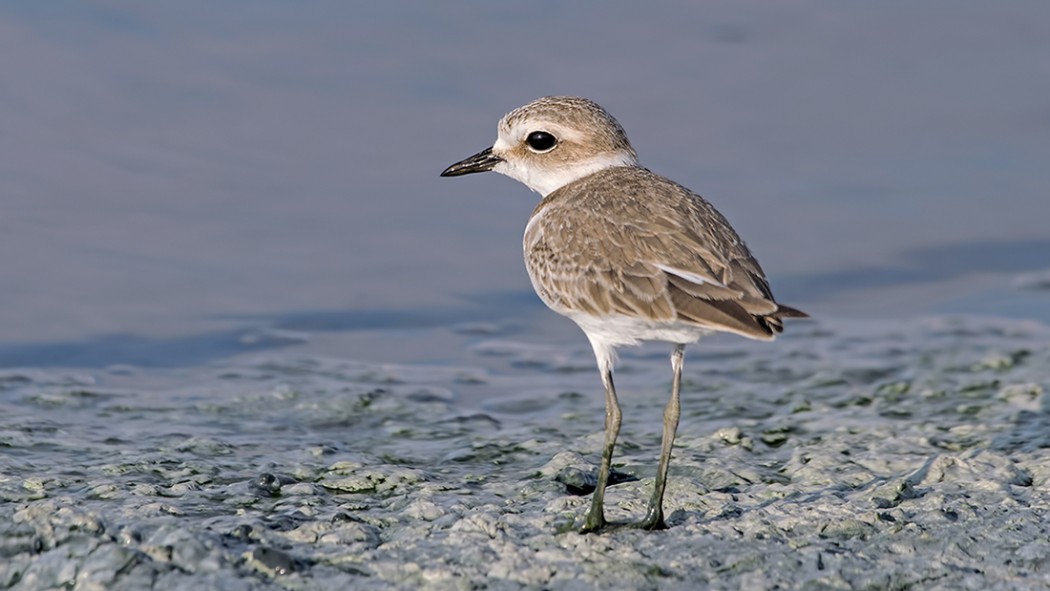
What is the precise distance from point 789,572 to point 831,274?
5.78m

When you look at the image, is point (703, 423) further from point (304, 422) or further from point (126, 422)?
point (126, 422)

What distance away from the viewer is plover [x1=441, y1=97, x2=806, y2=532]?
4.82 metres

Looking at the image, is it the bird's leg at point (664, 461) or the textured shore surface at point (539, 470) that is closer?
the textured shore surface at point (539, 470)

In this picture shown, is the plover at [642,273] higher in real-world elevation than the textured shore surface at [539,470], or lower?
higher

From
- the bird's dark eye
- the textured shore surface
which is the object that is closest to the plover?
the bird's dark eye

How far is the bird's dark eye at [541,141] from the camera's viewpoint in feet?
20.4

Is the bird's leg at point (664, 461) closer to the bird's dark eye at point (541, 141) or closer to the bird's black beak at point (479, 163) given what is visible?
the bird's dark eye at point (541, 141)

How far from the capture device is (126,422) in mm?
7188

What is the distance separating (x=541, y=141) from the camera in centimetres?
622

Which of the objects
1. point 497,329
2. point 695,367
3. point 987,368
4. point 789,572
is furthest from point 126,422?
point 987,368

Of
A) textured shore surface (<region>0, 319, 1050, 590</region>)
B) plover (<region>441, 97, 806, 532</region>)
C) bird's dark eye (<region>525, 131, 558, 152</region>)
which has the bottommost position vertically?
textured shore surface (<region>0, 319, 1050, 590</region>)

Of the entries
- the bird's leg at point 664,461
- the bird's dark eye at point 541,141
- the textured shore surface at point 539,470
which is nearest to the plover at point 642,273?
the bird's leg at point 664,461

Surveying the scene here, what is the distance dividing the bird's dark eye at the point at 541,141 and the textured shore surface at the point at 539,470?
135 cm

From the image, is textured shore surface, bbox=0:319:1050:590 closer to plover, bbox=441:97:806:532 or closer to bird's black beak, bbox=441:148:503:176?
plover, bbox=441:97:806:532
